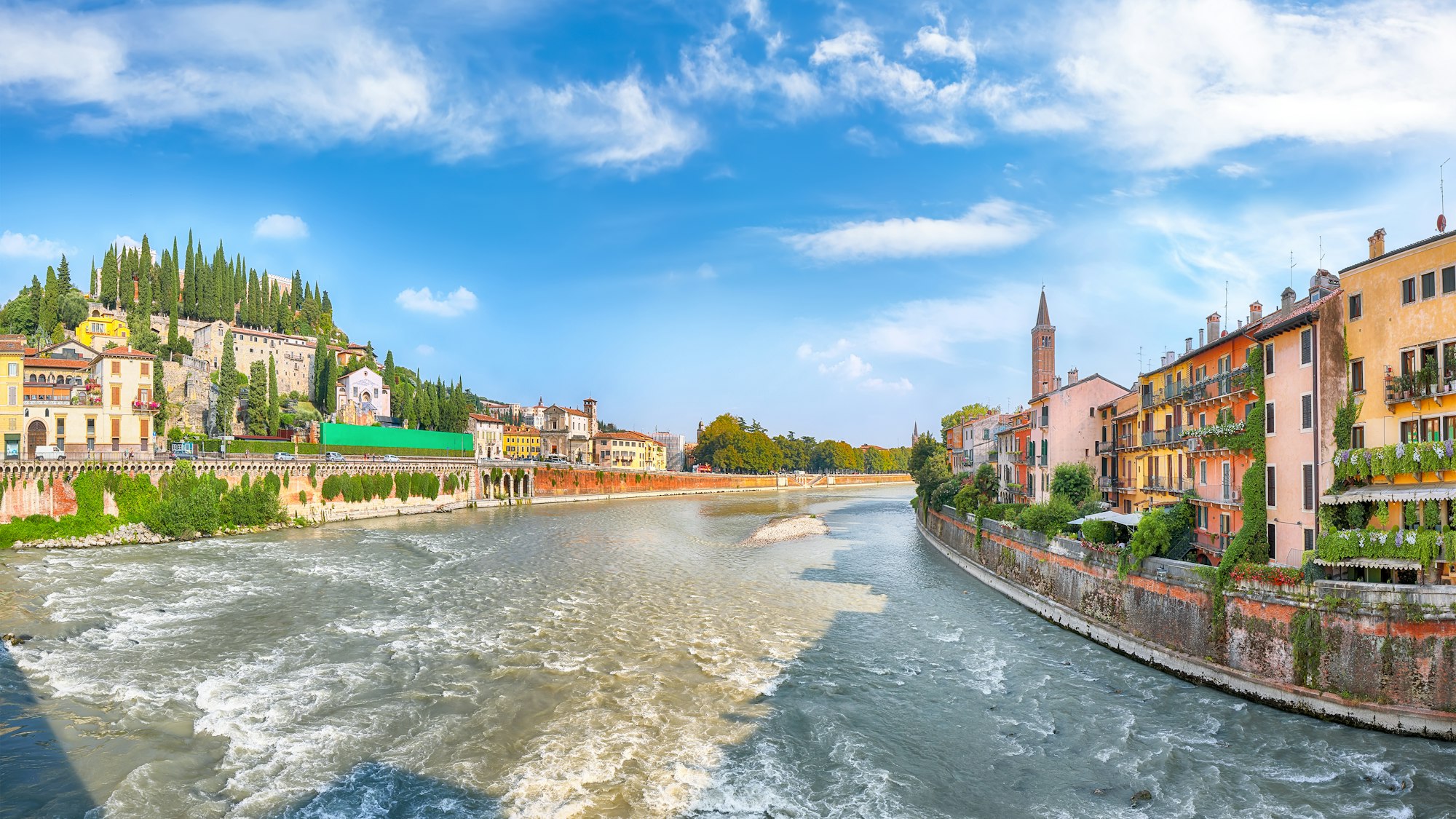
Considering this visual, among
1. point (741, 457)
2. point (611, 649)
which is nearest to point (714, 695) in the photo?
point (611, 649)

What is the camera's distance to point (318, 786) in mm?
13914

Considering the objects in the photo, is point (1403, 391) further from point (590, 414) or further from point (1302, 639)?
point (590, 414)

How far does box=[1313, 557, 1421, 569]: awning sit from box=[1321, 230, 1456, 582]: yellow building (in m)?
0.03

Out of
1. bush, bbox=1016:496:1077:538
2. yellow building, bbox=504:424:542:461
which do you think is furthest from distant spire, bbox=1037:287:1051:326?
yellow building, bbox=504:424:542:461

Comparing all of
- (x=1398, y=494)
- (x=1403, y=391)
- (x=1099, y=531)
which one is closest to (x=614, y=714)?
(x=1099, y=531)

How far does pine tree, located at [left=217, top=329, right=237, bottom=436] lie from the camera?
85.1 m

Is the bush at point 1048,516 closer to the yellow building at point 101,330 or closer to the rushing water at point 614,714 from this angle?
the rushing water at point 614,714

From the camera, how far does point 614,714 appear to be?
17562 mm

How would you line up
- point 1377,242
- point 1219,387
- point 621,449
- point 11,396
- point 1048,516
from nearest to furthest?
point 1377,242, point 1219,387, point 1048,516, point 11,396, point 621,449

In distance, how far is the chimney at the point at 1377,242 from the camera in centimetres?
2348

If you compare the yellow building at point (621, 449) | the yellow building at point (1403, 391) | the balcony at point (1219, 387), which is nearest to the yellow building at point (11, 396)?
the balcony at point (1219, 387)

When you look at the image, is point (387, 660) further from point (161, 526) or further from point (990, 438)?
point (990, 438)

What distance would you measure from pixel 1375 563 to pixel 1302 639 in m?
2.99

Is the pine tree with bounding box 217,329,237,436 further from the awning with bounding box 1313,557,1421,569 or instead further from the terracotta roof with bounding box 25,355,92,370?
the awning with bounding box 1313,557,1421,569
